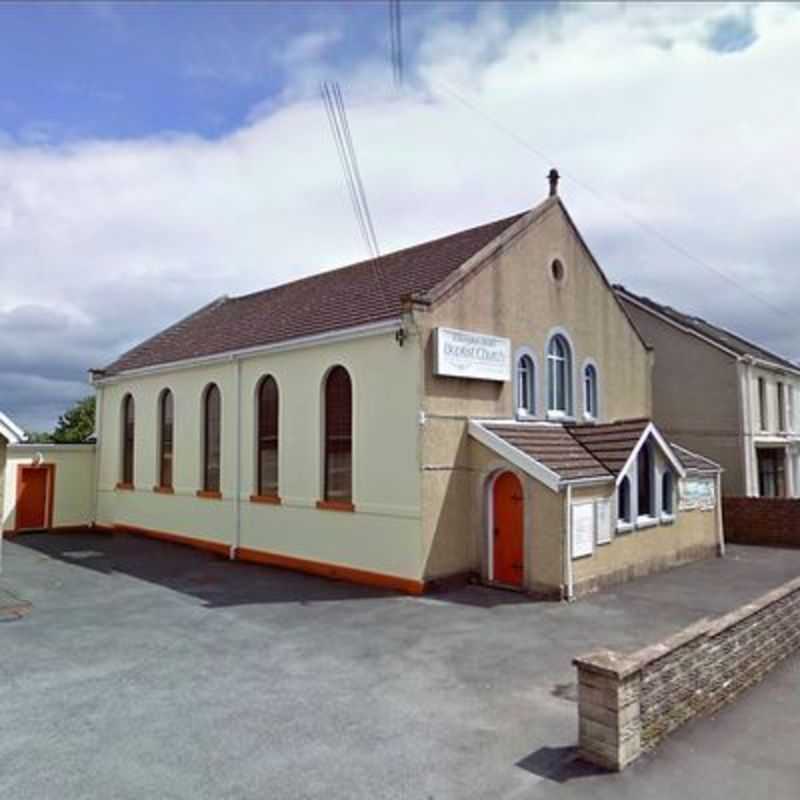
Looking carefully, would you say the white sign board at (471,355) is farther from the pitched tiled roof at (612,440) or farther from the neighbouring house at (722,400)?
the neighbouring house at (722,400)

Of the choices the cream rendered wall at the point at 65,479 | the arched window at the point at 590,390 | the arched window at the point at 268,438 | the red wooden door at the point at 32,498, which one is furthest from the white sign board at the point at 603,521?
the red wooden door at the point at 32,498

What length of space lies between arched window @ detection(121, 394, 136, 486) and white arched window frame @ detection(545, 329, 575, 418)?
13735mm

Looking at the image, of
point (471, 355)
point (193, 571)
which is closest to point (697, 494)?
point (471, 355)

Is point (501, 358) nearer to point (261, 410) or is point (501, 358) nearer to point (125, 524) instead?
point (261, 410)

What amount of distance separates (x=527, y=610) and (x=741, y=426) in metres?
16.1

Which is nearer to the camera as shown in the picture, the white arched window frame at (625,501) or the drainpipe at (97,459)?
the white arched window frame at (625,501)

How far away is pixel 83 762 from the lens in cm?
588

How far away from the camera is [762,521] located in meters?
21.0

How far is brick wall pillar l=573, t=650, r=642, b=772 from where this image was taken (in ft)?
18.6

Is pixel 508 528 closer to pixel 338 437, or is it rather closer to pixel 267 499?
pixel 338 437

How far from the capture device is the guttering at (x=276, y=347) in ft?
45.5

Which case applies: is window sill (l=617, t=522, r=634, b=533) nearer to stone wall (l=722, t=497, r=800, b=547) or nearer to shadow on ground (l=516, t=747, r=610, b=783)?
shadow on ground (l=516, t=747, r=610, b=783)

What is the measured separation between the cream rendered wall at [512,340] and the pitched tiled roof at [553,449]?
24.2 inches

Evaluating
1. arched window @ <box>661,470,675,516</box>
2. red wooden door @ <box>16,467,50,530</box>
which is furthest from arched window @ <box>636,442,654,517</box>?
red wooden door @ <box>16,467,50,530</box>
